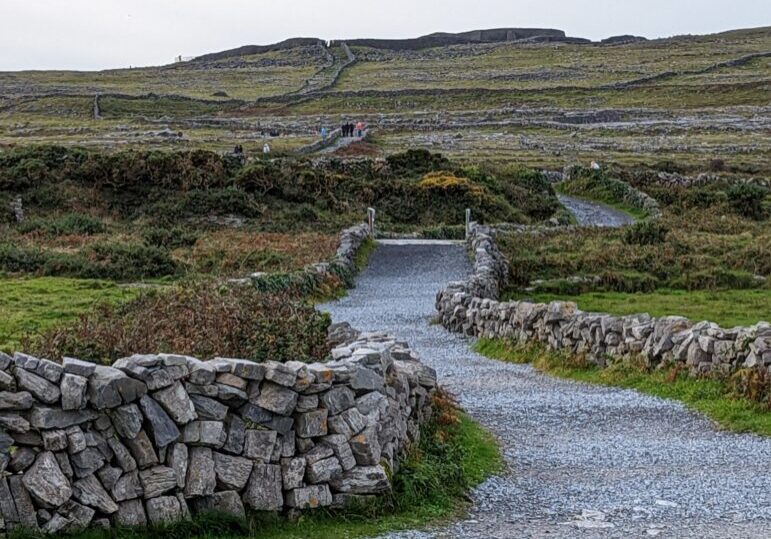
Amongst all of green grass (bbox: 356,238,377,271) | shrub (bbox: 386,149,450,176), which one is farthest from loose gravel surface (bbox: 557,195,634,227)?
green grass (bbox: 356,238,377,271)

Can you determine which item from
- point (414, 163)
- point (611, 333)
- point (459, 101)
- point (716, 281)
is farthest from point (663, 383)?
point (459, 101)

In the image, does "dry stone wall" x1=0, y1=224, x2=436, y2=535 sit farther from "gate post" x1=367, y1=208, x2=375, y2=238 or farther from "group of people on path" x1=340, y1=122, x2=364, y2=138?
"group of people on path" x1=340, y1=122, x2=364, y2=138

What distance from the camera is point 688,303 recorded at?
A: 25844mm

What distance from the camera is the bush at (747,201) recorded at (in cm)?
4494

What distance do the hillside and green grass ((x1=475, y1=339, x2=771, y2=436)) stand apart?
44593 millimetres

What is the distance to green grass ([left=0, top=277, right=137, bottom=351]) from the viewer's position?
1805 centimetres

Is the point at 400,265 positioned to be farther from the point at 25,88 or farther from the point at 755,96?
the point at 25,88

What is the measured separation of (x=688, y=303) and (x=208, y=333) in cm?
1580

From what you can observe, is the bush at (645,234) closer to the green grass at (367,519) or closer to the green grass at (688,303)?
the green grass at (688,303)

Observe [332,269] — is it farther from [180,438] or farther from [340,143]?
[340,143]

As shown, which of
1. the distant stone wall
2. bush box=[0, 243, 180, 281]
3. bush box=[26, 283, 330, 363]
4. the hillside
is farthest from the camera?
the hillside

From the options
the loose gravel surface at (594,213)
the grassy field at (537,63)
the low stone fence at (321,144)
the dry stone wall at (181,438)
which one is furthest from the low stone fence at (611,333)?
the grassy field at (537,63)

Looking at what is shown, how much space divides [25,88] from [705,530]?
149m

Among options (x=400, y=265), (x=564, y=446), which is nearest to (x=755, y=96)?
(x=400, y=265)
